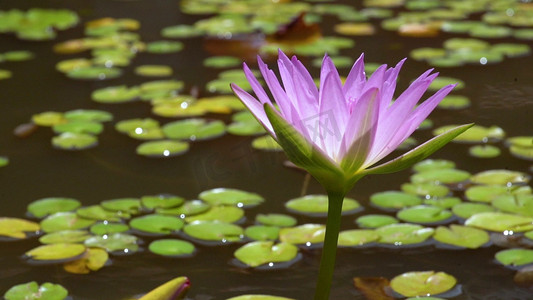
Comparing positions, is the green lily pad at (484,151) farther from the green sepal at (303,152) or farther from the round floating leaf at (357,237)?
the green sepal at (303,152)

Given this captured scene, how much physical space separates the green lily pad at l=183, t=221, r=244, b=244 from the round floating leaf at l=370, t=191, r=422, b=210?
0.28 m

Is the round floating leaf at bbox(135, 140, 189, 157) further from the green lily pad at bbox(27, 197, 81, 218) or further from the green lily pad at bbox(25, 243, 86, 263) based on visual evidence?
the green lily pad at bbox(25, 243, 86, 263)

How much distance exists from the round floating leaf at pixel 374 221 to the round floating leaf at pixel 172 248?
0.30m

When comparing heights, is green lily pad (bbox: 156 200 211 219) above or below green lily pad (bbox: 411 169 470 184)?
below

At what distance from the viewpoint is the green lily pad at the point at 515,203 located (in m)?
1.41

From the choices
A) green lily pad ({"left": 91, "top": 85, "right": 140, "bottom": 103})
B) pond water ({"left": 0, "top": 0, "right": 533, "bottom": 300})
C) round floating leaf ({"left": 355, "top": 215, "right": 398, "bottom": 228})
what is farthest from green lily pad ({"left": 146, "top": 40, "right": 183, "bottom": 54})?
round floating leaf ({"left": 355, "top": 215, "right": 398, "bottom": 228})

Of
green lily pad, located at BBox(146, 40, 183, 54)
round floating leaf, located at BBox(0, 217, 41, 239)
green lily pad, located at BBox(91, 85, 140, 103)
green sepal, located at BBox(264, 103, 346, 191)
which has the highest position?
green lily pad, located at BBox(146, 40, 183, 54)

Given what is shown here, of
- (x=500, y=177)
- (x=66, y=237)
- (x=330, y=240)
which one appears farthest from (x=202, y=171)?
(x=330, y=240)

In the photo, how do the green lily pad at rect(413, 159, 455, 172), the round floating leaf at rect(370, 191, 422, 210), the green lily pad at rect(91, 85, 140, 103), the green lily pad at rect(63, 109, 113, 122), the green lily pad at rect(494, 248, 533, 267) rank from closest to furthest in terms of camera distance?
the green lily pad at rect(494, 248, 533, 267) < the round floating leaf at rect(370, 191, 422, 210) < the green lily pad at rect(413, 159, 455, 172) < the green lily pad at rect(63, 109, 113, 122) < the green lily pad at rect(91, 85, 140, 103)

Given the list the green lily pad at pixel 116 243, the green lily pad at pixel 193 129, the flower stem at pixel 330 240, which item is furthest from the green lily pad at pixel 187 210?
the flower stem at pixel 330 240

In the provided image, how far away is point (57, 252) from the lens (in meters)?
1.28

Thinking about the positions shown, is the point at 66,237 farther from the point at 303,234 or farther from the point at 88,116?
the point at 88,116

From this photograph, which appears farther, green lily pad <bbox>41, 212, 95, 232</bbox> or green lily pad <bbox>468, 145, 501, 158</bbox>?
green lily pad <bbox>468, 145, 501, 158</bbox>

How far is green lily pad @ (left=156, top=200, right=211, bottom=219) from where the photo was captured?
144 cm
